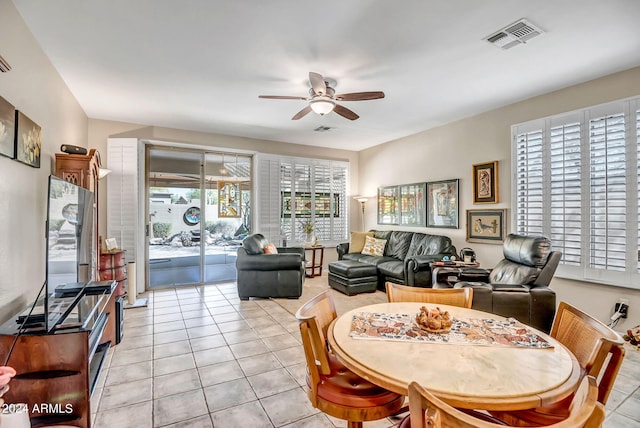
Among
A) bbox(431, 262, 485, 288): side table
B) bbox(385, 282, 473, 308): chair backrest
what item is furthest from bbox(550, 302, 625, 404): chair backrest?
bbox(431, 262, 485, 288): side table

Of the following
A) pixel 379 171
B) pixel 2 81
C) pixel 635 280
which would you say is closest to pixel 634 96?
pixel 635 280

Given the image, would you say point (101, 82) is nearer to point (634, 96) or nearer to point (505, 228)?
point (505, 228)

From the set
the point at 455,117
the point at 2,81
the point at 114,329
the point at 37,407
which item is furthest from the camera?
the point at 455,117

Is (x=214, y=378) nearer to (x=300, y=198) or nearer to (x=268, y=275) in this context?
(x=268, y=275)

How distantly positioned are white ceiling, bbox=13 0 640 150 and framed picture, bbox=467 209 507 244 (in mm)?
1458

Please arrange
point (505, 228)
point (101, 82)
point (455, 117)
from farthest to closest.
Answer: point (455, 117) → point (505, 228) → point (101, 82)

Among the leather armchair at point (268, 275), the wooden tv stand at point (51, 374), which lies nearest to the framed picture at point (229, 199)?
the leather armchair at point (268, 275)

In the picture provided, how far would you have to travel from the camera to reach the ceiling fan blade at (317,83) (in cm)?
273

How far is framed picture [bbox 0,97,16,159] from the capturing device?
1994 millimetres

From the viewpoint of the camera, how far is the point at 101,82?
344 cm

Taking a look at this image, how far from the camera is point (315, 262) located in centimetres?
658

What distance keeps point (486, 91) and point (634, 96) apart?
132cm

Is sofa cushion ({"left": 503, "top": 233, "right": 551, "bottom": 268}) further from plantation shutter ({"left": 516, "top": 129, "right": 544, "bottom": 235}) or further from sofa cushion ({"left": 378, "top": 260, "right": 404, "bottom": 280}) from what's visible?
sofa cushion ({"left": 378, "top": 260, "right": 404, "bottom": 280})

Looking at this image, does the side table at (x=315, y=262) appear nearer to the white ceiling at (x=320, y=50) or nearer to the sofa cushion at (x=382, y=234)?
the sofa cushion at (x=382, y=234)
